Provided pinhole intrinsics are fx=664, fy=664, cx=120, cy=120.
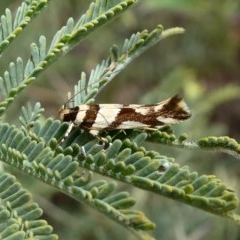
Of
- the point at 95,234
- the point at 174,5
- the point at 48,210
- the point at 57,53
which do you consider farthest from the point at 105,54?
the point at 57,53

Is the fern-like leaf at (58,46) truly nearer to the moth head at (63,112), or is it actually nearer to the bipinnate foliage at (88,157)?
the bipinnate foliage at (88,157)

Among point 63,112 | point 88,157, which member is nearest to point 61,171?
point 88,157

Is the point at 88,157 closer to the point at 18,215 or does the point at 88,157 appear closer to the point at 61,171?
the point at 61,171

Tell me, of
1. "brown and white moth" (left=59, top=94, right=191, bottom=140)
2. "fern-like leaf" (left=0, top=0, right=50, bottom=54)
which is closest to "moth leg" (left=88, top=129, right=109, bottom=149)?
"brown and white moth" (left=59, top=94, right=191, bottom=140)

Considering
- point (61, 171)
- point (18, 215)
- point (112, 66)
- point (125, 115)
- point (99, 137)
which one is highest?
point (112, 66)

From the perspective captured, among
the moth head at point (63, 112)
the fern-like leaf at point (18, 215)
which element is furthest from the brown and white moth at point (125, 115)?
the fern-like leaf at point (18, 215)

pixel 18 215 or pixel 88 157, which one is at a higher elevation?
pixel 88 157
